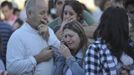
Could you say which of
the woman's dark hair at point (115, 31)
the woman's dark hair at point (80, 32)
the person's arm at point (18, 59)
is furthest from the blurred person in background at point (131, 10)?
the person's arm at point (18, 59)

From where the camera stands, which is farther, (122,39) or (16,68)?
(16,68)

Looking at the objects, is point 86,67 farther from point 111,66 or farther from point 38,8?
point 38,8

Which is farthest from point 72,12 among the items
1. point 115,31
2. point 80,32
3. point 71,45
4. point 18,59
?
point 115,31

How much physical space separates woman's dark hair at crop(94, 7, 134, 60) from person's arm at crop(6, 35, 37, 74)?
3.58 feet

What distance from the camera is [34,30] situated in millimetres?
6172

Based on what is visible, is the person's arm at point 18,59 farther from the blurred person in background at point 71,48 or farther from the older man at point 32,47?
the blurred person in background at point 71,48

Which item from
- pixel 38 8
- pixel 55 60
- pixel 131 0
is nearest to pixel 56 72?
pixel 55 60

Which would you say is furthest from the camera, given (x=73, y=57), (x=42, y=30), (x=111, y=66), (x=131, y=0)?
(x=131, y=0)

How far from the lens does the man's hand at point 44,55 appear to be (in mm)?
6062

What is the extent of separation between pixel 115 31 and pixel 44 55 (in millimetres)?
1195

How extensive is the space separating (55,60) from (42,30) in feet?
1.25

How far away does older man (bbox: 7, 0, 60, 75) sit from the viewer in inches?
236

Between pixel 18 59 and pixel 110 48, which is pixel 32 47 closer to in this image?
pixel 18 59

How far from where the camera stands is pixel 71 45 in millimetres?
5859
